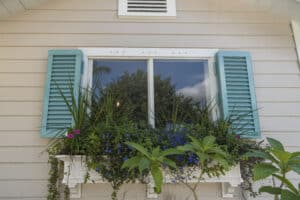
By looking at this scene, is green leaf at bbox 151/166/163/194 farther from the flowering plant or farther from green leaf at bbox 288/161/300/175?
green leaf at bbox 288/161/300/175

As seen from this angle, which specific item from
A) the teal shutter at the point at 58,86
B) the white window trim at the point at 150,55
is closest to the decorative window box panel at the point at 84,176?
the teal shutter at the point at 58,86

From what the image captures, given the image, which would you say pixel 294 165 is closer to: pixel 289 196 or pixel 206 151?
pixel 289 196

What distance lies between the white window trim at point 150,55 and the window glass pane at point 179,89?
5 centimetres

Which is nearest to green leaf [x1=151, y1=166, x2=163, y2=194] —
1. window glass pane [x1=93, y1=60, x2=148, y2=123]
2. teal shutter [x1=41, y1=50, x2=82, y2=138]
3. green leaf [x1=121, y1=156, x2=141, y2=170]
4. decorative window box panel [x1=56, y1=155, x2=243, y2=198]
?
green leaf [x1=121, y1=156, x2=141, y2=170]

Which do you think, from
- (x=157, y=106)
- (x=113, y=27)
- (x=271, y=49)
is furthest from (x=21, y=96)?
(x=271, y=49)

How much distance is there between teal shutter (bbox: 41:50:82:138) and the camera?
201 centimetres

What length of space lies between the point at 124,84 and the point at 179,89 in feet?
1.66

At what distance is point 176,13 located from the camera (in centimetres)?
244

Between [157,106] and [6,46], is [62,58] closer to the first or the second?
[6,46]

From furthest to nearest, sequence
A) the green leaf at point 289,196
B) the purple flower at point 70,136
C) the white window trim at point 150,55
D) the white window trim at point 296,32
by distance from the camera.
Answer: the white window trim at point 296,32 < the white window trim at point 150,55 < the purple flower at point 70,136 < the green leaf at point 289,196

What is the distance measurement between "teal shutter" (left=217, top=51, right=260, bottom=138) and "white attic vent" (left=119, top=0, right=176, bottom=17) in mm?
664

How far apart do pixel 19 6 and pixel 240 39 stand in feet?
6.80

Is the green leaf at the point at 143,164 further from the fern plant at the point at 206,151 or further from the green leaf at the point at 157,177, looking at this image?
the fern plant at the point at 206,151

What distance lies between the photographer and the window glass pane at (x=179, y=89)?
217 cm
